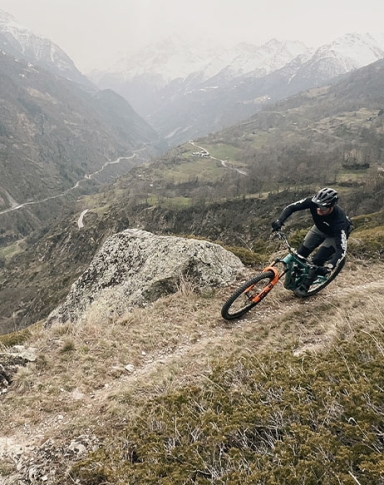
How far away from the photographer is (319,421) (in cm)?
482

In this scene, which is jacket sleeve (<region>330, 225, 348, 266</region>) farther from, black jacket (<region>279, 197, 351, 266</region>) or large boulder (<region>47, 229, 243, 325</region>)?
large boulder (<region>47, 229, 243, 325</region>)

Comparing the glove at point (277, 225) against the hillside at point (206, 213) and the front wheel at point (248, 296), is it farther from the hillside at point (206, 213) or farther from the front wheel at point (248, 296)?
the hillside at point (206, 213)

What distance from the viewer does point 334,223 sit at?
10562 mm

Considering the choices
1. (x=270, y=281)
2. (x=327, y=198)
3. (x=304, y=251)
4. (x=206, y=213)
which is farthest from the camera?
(x=206, y=213)

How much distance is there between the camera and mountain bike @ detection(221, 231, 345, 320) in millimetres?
10688

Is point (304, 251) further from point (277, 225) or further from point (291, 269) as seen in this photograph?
point (277, 225)

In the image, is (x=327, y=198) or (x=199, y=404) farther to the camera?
(x=327, y=198)

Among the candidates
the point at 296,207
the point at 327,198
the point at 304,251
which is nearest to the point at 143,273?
the point at 304,251

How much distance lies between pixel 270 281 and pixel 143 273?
518cm

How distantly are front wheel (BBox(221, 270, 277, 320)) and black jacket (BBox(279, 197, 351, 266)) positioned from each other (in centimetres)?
178

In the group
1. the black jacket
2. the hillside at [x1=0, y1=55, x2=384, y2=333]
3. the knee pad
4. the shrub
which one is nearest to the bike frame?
the knee pad

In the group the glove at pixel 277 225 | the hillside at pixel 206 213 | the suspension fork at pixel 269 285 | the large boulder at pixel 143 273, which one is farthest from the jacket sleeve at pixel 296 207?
the hillside at pixel 206 213

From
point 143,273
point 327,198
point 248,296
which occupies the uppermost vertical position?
point 327,198

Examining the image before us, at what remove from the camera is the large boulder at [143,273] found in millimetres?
13000
